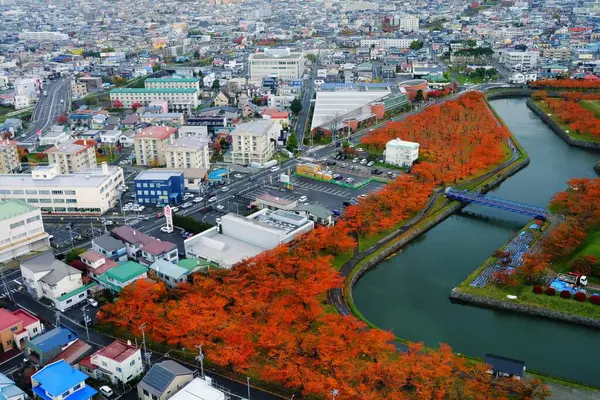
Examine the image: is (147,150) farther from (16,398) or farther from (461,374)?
(461,374)

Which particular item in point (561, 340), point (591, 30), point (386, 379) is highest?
point (591, 30)

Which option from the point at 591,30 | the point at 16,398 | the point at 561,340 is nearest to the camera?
the point at 16,398

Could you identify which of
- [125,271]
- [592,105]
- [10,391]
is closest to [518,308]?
[125,271]

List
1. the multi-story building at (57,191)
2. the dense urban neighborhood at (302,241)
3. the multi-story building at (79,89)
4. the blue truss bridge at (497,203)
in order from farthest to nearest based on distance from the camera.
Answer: the multi-story building at (79,89) < the multi-story building at (57,191) < the blue truss bridge at (497,203) < the dense urban neighborhood at (302,241)

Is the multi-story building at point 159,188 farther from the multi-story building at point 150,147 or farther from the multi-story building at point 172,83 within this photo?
the multi-story building at point 172,83

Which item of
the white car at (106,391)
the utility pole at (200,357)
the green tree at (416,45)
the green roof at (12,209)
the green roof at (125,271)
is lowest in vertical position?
the white car at (106,391)

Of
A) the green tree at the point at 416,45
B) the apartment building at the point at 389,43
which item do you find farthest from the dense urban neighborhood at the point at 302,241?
the apartment building at the point at 389,43

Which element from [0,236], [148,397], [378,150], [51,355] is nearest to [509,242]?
[378,150]
